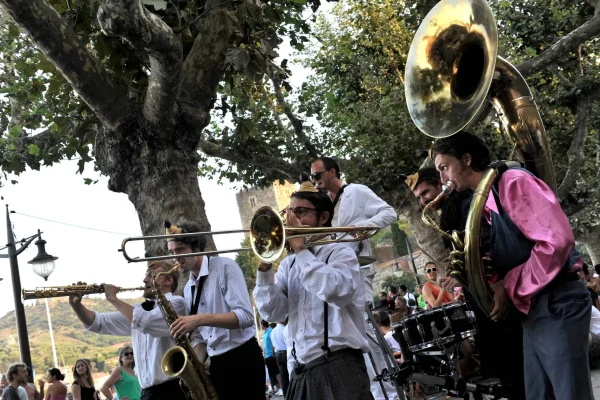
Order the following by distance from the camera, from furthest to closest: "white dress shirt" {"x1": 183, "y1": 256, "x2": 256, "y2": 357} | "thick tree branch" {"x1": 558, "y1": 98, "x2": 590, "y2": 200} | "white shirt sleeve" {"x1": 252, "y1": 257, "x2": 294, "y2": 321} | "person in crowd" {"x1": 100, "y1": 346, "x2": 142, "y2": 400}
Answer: "thick tree branch" {"x1": 558, "y1": 98, "x2": 590, "y2": 200} < "person in crowd" {"x1": 100, "y1": 346, "x2": 142, "y2": 400} < "white dress shirt" {"x1": 183, "y1": 256, "x2": 256, "y2": 357} < "white shirt sleeve" {"x1": 252, "y1": 257, "x2": 294, "y2": 321}

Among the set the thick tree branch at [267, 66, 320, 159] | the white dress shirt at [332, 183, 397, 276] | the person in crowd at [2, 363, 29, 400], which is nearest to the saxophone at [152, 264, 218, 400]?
the white dress shirt at [332, 183, 397, 276]

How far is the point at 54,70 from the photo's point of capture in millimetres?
7945

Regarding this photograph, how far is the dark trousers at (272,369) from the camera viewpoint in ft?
60.9

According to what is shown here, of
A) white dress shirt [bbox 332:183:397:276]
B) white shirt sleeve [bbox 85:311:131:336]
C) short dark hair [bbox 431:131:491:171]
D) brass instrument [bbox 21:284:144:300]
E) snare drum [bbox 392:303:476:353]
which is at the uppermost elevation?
white dress shirt [bbox 332:183:397:276]

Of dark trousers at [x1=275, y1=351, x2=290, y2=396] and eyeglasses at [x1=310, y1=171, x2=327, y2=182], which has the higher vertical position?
eyeglasses at [x1=310, y1=171, x2=327, y2=182]

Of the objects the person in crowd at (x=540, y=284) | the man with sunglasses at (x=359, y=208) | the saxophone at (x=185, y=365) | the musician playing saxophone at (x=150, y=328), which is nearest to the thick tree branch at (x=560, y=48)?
the man with sunglasses at (x=359, y=208)

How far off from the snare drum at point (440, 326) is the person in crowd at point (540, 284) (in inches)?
111

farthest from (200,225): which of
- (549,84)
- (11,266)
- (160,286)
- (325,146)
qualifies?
(549,84)

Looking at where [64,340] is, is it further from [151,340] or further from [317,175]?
[151,340]

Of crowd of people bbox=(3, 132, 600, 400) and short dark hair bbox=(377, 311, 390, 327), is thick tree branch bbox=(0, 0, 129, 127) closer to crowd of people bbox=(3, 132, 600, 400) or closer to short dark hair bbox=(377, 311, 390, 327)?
crowd of people bbox=(3, 132, 600, 400)

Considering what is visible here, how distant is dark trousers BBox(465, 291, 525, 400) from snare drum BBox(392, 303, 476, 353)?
206 centimetres

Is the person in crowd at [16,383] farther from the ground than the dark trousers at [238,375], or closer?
farther from the ground

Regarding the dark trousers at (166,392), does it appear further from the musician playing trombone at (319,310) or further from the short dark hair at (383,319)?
the short dark hair at (383,319)

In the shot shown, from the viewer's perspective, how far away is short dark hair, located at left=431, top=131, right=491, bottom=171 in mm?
3748
